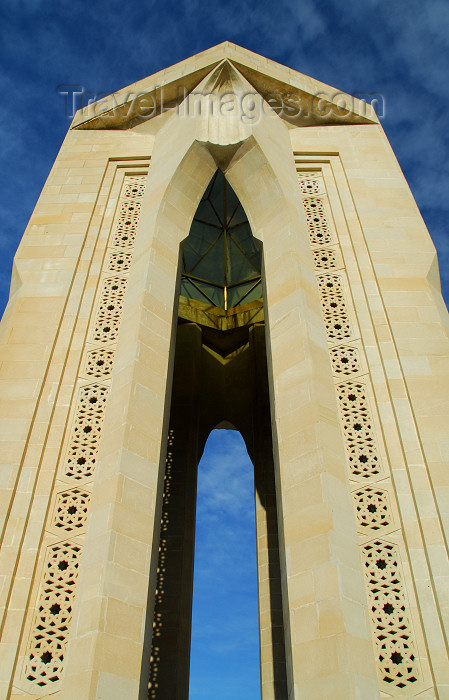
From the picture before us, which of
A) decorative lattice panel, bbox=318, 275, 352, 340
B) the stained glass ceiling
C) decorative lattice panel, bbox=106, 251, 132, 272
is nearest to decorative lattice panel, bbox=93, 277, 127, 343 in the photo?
decorative lattice panel, bbox=106, 251, 132, 272

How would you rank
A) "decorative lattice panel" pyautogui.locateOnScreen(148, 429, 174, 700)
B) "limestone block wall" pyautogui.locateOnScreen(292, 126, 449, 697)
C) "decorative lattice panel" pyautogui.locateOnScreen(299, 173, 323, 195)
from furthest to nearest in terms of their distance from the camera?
"decorative lattice panel" pyautogui.locateOnScreen(299, 173, 323, 195)
"decorative lattice panel" pyautogui.locateOnScreen(148, 429, 174, 700)
"limestone block wall" pyautogui.locateOnScreen(292, 126, 449, 697)

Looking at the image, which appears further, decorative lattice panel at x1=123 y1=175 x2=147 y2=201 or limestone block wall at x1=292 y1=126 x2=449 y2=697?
decorative lattice panel at x1=123 y1=175 x2=147 y2=201

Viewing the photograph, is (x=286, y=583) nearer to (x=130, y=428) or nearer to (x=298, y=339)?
(x=130, y=428)

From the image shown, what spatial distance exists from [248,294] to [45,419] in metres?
9.45

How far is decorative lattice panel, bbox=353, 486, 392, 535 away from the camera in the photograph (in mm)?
6090

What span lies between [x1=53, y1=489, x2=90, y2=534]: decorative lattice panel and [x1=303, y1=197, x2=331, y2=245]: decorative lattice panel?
200 inches

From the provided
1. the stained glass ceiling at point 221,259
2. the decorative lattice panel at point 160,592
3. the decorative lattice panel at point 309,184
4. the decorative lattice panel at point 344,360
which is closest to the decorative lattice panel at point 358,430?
the decorative lattice panel at point 344,360

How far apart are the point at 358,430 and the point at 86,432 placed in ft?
9.83

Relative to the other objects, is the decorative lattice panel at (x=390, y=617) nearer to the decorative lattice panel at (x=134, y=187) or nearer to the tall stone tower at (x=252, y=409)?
the tall stone tower at (x=252, y=409)

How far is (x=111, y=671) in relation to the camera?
4820 millimetres

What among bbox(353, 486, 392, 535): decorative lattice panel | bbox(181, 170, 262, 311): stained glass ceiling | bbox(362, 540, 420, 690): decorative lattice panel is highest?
bbox(181, 170, 262, 311): stained glass ceiling

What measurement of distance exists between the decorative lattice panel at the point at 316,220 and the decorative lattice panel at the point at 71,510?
5.08 meters

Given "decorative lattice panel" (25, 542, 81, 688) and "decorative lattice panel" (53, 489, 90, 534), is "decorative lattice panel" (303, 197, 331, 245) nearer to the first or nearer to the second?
"decorative lattice panel" (53, 489, 90, 534)

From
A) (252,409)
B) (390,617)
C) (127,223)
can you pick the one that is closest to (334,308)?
(127,223)
